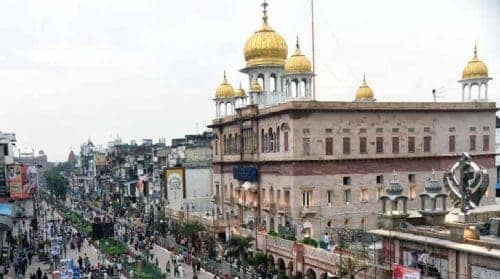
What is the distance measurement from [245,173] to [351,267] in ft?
78.0

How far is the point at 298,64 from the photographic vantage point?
47344 mm

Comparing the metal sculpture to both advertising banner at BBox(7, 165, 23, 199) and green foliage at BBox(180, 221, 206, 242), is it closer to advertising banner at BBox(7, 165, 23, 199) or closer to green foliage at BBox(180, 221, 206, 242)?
green foliage at BBox(180, 221, 206, 242)

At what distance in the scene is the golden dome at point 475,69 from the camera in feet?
167

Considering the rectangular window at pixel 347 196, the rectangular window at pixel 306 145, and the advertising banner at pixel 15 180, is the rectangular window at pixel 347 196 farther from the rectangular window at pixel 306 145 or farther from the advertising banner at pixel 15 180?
the advertising banner at pixel 15 180

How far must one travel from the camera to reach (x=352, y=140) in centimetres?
4519

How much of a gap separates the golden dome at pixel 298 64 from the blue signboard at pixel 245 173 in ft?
27.9

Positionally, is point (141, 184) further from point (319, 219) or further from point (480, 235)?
point (480, 235)

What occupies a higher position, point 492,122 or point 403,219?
point 492,122

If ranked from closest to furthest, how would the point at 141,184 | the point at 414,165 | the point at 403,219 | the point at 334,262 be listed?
the point at 403,219
the point at 334,262
the point at 414,165
the point at 141,184

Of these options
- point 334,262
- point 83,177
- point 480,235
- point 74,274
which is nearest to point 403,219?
point 480,235

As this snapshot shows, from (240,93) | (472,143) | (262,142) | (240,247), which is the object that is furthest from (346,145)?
(240,93)

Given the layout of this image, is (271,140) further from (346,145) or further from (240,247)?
(240,247)

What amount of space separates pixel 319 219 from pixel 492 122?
1616 cm

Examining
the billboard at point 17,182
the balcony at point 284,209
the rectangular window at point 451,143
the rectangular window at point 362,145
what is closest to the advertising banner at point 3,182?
the billboard at point 17,182
